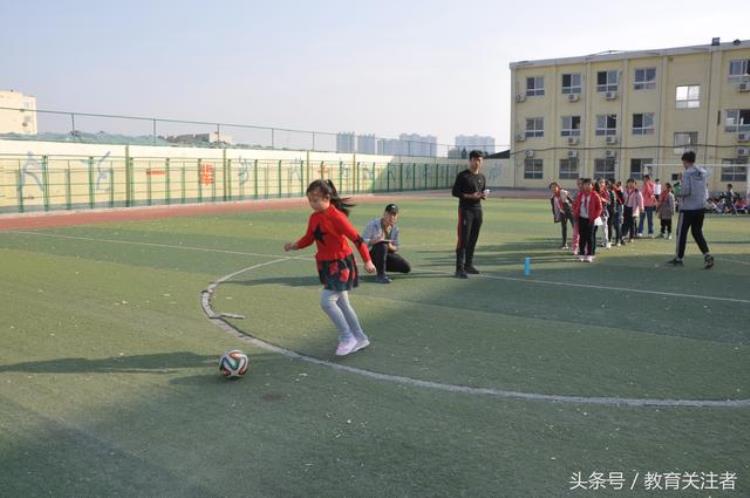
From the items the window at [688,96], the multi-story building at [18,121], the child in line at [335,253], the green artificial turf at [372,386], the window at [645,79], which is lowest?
the green artificial turf at [372,386]

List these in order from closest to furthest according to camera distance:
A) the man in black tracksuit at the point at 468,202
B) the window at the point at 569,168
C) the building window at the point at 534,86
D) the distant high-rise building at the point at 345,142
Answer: the man in black tracksuit at the point at 468,202 → the distant high-rise building at the point at 345,142 → the window at the point at 569,168 → the building window at the point at 534,86

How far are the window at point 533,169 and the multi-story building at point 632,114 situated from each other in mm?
86

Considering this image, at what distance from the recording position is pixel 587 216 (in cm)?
1352

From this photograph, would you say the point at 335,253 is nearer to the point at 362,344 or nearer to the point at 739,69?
the point at 362,344

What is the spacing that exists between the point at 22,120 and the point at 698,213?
30.2 m

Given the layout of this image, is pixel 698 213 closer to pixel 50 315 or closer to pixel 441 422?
pixel 441 422

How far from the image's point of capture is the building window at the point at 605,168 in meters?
52.2

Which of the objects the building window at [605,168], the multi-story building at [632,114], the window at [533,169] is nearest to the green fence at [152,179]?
the window at [533,169]

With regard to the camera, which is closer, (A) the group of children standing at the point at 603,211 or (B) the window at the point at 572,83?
(A) the group of children standing at the point at 603,211

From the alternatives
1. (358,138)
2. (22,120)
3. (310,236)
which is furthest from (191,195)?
(310,236)

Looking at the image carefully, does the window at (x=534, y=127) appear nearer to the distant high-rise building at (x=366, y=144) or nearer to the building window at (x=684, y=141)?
the building window at (x=684, y=141)

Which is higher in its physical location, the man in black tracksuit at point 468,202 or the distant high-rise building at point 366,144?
the distant high-rise building at point 366,144

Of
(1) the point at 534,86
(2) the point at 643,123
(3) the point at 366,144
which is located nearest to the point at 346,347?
(3) the point at 366,144

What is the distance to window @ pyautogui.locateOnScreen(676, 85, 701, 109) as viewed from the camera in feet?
160
